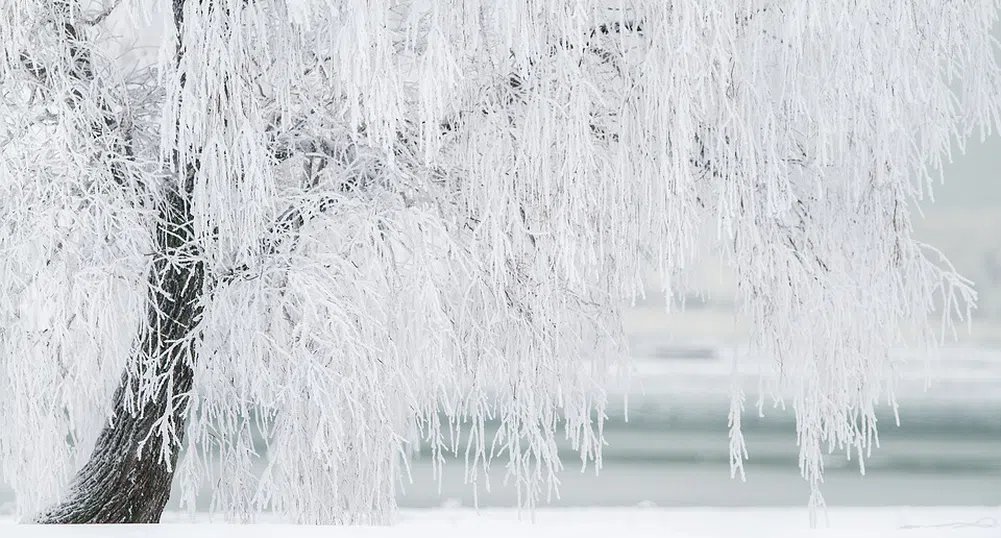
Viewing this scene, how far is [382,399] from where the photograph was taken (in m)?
2.51

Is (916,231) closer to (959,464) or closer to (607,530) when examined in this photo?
(607,530)

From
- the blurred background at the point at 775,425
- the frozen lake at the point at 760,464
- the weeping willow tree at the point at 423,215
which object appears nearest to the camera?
the weeping willow tree at the point at 423,215

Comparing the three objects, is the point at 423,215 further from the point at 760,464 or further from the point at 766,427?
the point at 766,427

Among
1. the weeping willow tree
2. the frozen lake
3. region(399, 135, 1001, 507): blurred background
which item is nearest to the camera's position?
the weeping willow tree

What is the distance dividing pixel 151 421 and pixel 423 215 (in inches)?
42.1

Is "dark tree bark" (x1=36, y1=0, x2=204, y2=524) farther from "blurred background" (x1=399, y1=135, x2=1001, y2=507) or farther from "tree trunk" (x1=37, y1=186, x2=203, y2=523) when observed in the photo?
"blurred background" (x1=399, y1=135, x2=1001, y2=507)

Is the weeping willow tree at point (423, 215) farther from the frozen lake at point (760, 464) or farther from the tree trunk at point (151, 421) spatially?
the frozen lake at point (760, 464)

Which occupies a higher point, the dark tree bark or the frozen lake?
the dark tree bark

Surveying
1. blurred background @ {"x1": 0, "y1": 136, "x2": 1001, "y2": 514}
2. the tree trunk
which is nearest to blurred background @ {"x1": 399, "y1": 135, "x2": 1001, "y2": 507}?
blurred background @ {"x1": 0, "y1": 136, "x2": 1001, "y2": 514}

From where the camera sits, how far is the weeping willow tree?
2.47m

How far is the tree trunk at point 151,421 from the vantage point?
2732mm

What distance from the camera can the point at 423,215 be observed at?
2639 mm

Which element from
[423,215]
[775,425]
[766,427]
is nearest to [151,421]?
[423,215]

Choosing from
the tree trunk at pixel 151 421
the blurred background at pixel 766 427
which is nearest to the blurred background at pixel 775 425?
the blurred background at pixel 766 427
